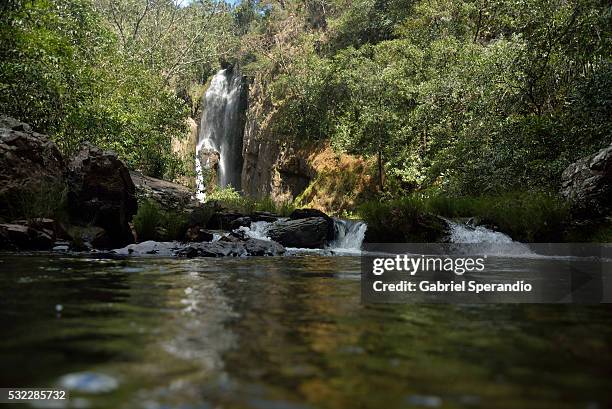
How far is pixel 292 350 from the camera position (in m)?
2.84

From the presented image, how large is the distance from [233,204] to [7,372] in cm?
2264

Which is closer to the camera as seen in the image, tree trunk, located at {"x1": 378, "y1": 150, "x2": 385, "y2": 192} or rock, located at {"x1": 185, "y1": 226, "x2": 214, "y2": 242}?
rock, located at {"x1": 185, "y1": 226, "x2": 214, "y2": 242}

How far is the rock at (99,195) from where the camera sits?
42.1ft

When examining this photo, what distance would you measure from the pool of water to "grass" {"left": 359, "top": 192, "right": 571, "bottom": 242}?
9.84 meters

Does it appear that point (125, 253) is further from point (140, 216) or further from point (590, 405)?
point (590, 405)

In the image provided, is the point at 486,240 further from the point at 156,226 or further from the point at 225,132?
the point at 225,132

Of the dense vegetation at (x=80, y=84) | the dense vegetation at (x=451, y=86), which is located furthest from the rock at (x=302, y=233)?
the dense vegetation at (x=80, y=84)

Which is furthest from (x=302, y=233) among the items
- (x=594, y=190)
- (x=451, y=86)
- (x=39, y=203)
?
(x=451, y=86)

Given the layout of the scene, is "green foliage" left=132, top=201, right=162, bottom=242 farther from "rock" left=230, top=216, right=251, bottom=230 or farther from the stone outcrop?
"rock" left=230, top=216, right=251, bottom=230

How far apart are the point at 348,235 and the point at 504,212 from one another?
17.3 feet

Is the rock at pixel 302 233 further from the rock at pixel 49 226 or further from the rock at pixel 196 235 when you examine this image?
the rock at pixel 49 226

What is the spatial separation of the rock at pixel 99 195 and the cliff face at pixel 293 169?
702 inches

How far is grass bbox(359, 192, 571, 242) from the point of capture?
13680 mm

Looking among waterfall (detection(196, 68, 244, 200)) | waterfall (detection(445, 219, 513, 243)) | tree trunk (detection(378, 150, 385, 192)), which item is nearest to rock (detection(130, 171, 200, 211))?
waterfall (detection(445, 219, 513, 243))
